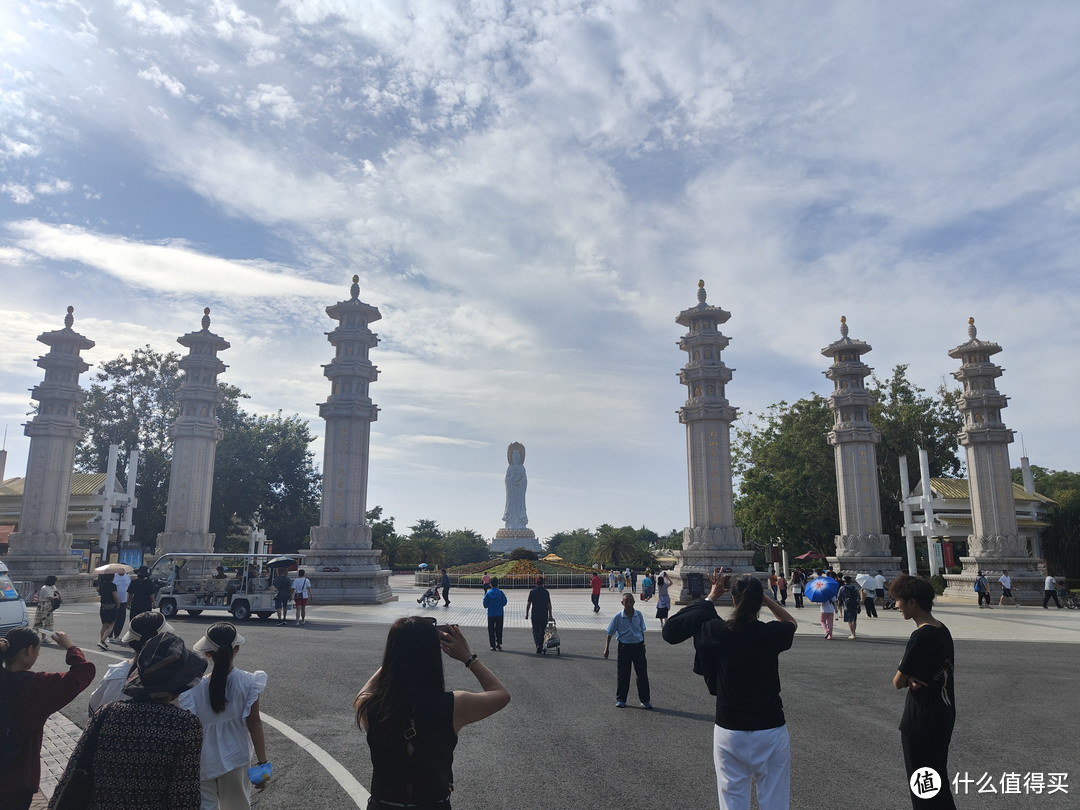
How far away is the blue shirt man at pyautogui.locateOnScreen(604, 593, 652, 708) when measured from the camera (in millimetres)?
9594

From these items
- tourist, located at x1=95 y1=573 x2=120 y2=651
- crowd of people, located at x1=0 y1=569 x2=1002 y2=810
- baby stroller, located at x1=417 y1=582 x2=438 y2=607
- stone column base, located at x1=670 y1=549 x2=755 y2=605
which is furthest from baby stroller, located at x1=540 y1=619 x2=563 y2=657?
stone column base, located at x1=670 y1=549 x2=755 y2=605

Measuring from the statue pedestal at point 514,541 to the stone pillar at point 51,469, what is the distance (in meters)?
36.6

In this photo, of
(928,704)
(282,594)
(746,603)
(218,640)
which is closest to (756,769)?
(746,603)

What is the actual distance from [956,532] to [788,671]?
30924 mm

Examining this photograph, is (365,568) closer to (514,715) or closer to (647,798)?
(514,715)

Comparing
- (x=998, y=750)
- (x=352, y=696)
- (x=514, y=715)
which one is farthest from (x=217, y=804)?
(x=998, y=750)

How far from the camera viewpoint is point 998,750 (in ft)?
25.0

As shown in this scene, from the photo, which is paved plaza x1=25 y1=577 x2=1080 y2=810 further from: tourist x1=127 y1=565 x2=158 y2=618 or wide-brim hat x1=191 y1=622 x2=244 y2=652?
wide-brim hat x1=191 y1=622 x2=244 y2=652

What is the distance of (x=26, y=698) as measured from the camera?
4.12 meters

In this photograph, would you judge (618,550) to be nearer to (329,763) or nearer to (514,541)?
(514,541)

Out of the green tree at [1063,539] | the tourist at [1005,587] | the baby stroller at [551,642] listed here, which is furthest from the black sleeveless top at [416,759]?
the green tree at [1063,539]

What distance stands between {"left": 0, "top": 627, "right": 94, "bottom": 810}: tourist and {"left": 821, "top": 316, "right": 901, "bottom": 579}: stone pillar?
33.8 metres

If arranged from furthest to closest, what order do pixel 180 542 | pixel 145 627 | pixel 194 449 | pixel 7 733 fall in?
pixel 194 449 → pixel 180 542 → pixel 145 627 → pixel 7 733

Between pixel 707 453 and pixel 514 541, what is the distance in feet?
111
